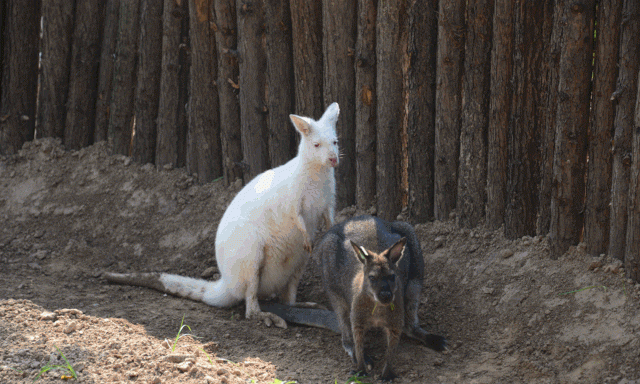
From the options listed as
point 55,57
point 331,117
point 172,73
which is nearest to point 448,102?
point 331,117

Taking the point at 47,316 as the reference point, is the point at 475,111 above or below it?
above

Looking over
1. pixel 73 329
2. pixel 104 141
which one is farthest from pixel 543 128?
pixel 104 141

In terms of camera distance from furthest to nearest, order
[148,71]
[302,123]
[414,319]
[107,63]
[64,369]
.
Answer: [107,63] < [148,71] < [302,123] < [414,319] < [64,369]

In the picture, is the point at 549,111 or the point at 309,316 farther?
the point at 309,316

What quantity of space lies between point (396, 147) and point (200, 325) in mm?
2235

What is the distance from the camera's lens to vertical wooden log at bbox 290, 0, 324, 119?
600cm

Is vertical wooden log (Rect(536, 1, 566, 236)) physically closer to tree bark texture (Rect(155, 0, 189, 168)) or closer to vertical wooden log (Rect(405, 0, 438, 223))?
vertical wooden log (Rect(405, 0, 438, 223))

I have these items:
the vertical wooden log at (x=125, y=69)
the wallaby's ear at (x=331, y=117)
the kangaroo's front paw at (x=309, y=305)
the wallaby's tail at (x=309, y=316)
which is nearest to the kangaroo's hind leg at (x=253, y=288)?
the wallaby's tail at (x=309, y=316)

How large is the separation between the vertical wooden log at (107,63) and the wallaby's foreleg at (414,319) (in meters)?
4.20

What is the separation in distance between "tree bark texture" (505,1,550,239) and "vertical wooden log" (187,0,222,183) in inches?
121

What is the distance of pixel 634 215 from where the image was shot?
424 centimetres

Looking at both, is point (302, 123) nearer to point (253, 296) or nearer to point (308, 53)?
point (308, 53)

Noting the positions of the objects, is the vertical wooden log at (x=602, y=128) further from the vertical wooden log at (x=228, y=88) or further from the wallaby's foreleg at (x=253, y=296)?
the vertical wooden log at (x=228, y=88)

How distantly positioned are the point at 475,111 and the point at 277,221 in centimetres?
181
